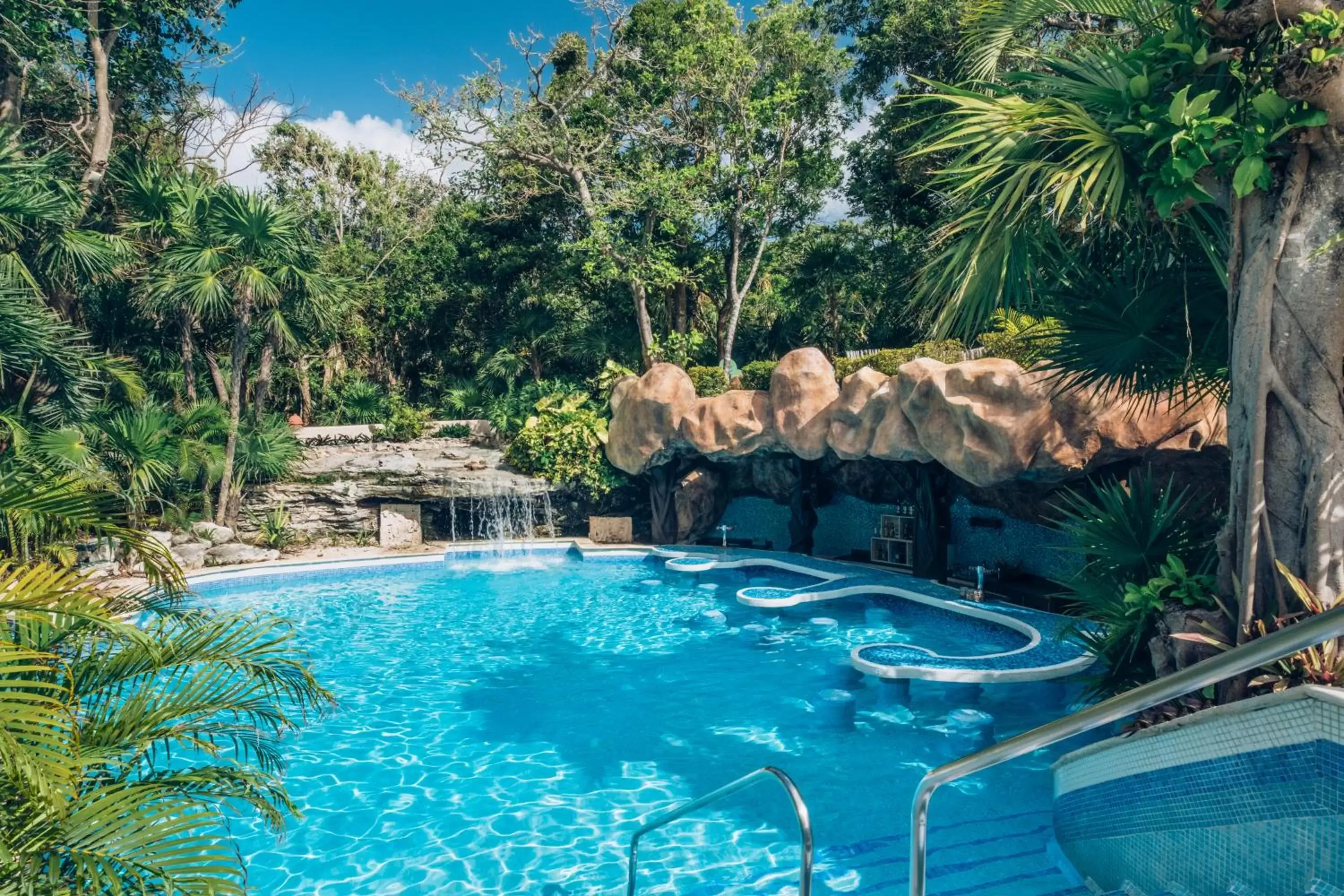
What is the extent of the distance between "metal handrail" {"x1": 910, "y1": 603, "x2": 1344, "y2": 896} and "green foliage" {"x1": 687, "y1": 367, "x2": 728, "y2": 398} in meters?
13.7

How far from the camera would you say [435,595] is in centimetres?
1332

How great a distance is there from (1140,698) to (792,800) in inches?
77.7

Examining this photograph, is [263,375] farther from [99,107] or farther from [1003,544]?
[1003,544]

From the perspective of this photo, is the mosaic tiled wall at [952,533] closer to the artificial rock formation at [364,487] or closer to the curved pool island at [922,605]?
the curved pool island at [922,605]

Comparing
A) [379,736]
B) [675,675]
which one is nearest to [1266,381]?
[675,675]

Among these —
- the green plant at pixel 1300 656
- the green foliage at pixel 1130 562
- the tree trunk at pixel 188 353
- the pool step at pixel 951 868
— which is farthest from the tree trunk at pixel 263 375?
the green plant at pixel 1300 656

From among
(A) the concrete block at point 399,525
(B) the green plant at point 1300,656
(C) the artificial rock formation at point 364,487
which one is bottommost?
(B) the green plant at point 1300,656

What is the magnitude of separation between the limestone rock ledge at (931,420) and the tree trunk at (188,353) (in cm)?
931

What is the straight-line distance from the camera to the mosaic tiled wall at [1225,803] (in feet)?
11.0

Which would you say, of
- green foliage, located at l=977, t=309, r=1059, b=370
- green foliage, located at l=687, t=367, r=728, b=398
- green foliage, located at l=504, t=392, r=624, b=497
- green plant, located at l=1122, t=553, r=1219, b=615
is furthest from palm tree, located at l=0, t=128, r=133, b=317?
green plant, located at l=1122, t=553, r=1219, b=615

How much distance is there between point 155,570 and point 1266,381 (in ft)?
18.8

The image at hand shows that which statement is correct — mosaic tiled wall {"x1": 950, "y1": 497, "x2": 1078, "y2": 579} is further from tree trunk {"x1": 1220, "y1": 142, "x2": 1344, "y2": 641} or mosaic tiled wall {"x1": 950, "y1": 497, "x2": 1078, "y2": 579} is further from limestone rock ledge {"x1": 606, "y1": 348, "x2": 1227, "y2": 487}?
tree trunk {"x1": 1220, "y1": 142, "x2": 1344, "y2": 641}

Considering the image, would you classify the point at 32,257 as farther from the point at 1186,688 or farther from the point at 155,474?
the point at 1186,688

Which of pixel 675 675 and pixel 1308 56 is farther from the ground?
pixel 1308 56
